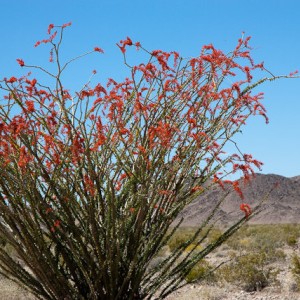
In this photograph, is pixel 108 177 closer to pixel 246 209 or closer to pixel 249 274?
pixel 246 209

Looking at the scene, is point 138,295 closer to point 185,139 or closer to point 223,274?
point 185,139

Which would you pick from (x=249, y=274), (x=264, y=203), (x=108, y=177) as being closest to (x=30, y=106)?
(x=108, y=177)

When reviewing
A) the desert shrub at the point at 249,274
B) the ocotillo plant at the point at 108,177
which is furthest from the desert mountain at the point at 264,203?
the ocotillo plant at the point at 108,177

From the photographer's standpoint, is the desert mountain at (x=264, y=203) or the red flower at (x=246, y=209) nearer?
the red flower at (x=246, y=209)

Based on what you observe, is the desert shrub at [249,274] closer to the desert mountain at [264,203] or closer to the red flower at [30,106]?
the red flower at [30,106]

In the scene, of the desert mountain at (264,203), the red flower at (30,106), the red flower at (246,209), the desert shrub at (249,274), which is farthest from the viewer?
the desert mountain at (264,203)

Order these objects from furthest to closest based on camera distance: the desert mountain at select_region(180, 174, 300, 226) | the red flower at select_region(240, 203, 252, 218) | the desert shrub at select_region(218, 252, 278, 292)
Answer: the desert mountain at select_region(180, 174, 300, 226) < the desert shrub at select_region(218, 252, 278, 292) < the red flower at select_region(240, 203, 252, 218)

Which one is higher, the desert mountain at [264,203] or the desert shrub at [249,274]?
the desert mountain at [264,203]

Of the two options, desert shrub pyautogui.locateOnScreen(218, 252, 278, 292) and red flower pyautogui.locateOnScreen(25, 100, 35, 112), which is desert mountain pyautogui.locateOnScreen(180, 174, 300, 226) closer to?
desert shrub pyautogui.locateOnScreen(218, 252, 278, 292)

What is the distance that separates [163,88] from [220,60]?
2.07ft

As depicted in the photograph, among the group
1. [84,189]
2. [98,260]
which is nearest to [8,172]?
[84,189]

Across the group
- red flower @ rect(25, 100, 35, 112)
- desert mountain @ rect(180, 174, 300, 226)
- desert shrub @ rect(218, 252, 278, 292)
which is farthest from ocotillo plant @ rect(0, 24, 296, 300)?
desert mountain @ rect(180, 174, 300, 226)

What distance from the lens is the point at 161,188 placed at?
464 centimetres

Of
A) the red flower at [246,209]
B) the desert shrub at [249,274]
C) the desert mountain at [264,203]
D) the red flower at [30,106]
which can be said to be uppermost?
the desert mountain at [264,203]
